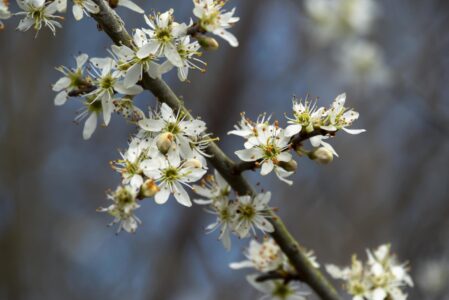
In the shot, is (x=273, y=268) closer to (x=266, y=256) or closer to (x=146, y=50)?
(x=266, y=256)

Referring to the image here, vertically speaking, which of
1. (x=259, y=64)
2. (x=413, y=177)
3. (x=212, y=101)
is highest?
(x=259, y=64)

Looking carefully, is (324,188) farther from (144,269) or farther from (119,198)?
(119,198)

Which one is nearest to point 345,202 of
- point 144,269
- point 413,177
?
point 413,177

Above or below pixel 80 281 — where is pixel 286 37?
above

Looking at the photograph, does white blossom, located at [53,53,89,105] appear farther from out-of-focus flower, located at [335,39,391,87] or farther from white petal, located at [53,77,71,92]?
out-of-focus flower, located at [335,39,391,87]

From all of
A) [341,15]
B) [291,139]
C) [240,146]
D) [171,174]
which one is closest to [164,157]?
[171,174]
